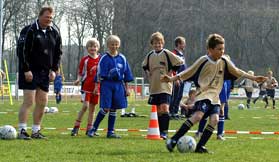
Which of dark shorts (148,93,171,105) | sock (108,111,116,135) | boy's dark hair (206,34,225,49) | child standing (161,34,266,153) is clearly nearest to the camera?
child standing (161,34,266,153)

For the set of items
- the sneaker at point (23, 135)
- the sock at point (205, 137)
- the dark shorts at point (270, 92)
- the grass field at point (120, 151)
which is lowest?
the grass field at point (120, 151)

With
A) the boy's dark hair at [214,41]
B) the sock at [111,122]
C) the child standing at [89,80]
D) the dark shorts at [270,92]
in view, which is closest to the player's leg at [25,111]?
the sock at [111,122]

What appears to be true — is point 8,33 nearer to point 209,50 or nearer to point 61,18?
point 61,18

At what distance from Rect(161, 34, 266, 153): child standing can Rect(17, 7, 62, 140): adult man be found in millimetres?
2431

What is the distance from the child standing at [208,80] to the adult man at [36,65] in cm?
243

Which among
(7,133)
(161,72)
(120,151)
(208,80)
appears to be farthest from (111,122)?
(208,80)

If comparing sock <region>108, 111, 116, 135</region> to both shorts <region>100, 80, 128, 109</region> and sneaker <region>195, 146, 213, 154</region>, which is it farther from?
sneaker <region>195, 146, 213, 154</region>

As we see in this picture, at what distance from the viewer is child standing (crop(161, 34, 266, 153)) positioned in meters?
9.16

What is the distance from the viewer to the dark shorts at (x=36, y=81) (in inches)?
417

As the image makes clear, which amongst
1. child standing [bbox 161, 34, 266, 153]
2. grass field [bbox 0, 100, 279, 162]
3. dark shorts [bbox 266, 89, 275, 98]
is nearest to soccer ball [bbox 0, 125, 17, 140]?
grass field [bbox 0, 100, 279, 162]

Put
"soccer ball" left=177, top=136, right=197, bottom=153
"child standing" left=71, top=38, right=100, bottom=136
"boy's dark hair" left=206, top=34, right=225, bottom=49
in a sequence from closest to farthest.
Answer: "soccer ball" left=177, top=136, right=197, bottom=153 → "boy's dark hair" left=206, top=34, right=225, bottom=49 → "child standing" left=71, top=38, right=100, bottom=136

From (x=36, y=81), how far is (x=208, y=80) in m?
3.05

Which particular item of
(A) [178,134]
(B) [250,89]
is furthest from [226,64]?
(B) [250,89]

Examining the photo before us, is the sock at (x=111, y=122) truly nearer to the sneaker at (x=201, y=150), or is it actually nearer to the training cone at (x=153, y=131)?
the training cone at (x=153, y=131)
